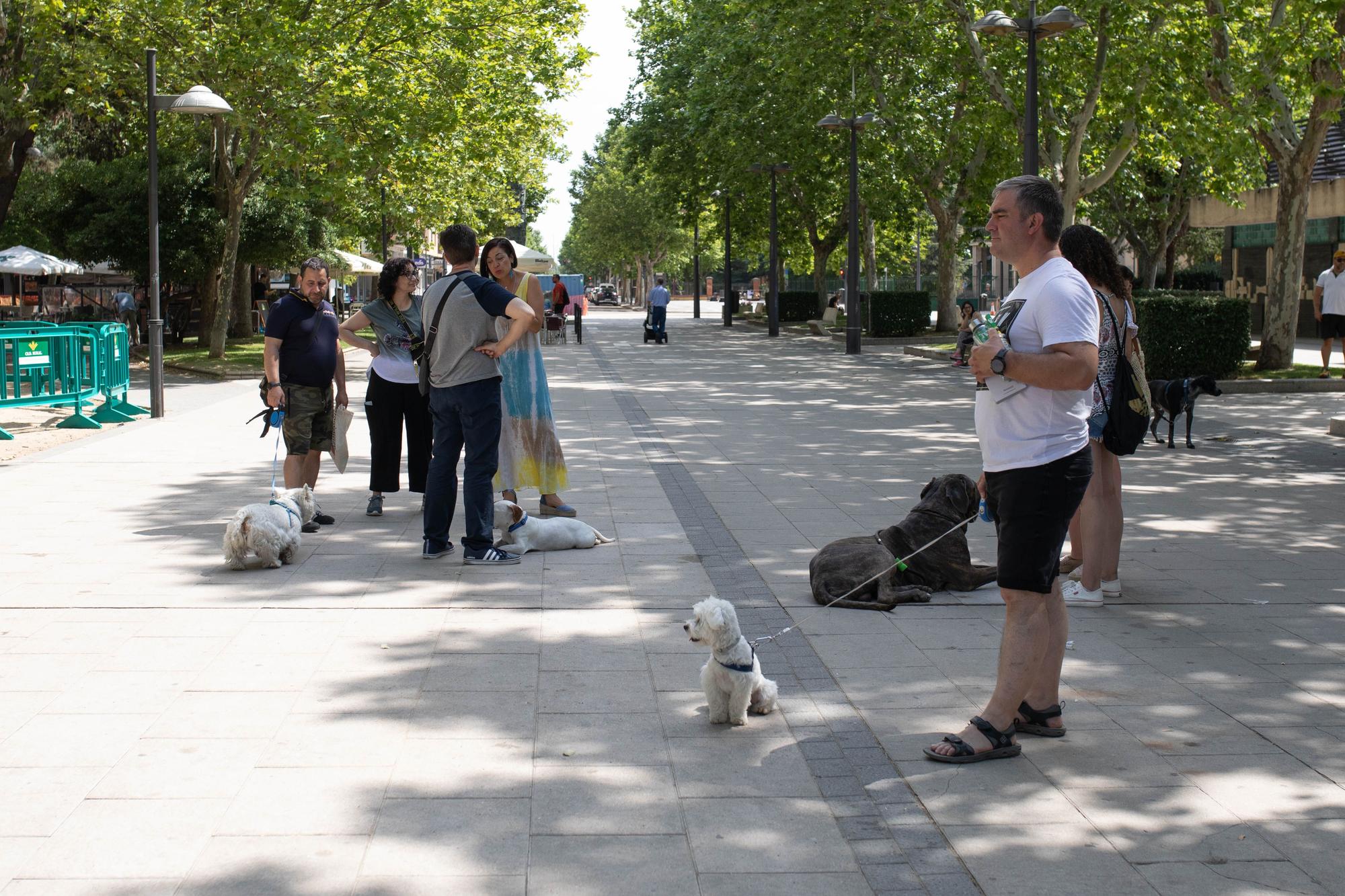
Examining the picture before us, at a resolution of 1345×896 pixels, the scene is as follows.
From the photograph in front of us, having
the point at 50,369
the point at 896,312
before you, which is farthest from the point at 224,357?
the point at 896,312

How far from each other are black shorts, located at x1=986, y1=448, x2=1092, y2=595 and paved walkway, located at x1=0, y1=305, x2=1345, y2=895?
66 centimetres

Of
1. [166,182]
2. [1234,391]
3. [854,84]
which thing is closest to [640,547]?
[1234,391]

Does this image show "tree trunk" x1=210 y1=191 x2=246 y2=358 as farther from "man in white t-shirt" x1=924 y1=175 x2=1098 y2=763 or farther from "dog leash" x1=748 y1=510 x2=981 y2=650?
"man in white t-shirt" x1=924 y1=175 x2=1098 y2=763

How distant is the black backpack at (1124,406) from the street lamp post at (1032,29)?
11.9 meters

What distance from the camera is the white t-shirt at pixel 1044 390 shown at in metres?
4.19

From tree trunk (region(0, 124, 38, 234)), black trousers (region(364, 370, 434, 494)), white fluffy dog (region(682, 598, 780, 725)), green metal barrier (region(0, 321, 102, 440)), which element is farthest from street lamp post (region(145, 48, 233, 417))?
Answer: white fluffy dog (region(682, 598, 780, 725))

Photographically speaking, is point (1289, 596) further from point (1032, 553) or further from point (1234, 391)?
point (1234, 391)

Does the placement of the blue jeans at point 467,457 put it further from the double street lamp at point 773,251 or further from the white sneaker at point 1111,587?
the double street lamp at point 773,251

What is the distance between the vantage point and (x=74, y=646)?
5.79 m

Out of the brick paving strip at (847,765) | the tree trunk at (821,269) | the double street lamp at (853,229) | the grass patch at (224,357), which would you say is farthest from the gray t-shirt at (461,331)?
the tree trunk at (821,269)

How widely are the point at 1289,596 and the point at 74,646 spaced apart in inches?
226

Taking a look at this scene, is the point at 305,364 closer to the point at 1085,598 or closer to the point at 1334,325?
the point at 1085,598

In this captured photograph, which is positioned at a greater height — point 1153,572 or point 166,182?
point 166,182

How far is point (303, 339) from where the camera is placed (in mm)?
8445
